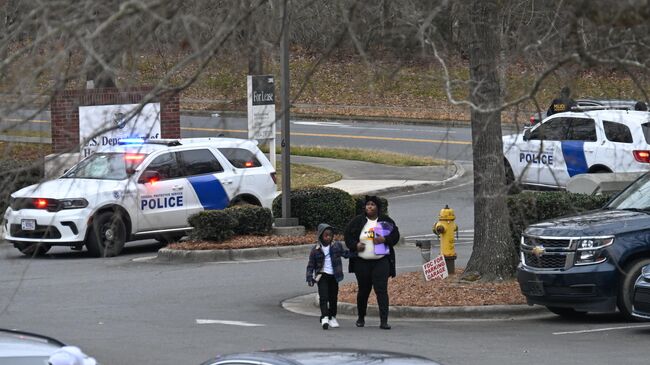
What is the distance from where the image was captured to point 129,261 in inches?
802

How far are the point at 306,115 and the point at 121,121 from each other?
1561 inches

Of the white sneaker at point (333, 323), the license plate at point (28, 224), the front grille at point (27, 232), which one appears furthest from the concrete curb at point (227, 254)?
the white sneaker at point (333, 323)

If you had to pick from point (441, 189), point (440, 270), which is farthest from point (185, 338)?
point (441, 189)

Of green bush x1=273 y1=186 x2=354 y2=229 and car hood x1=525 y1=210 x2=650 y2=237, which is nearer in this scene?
car hood x1=525 y1=210 x2=650 y2=237

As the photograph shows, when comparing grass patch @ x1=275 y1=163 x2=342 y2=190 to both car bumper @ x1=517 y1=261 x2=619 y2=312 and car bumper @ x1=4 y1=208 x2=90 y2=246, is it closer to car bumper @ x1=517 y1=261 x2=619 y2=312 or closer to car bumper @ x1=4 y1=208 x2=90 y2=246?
car bumper @ x1=4 y1=208 x2=90 y2=246

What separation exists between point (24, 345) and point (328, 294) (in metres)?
7.25

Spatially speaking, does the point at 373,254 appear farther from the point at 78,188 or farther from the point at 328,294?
the point at 78,188

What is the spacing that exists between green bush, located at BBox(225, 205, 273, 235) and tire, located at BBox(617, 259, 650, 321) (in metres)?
8.27

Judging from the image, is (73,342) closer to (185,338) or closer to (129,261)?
(185,338)

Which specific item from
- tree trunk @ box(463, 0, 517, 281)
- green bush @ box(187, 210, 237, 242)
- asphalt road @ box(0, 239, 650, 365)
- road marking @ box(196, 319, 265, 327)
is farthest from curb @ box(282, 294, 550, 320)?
green bush @ box(187, 210, 237, 242)

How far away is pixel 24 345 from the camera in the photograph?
24.2 ft

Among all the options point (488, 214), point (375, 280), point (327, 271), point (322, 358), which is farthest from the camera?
point (488, 214)

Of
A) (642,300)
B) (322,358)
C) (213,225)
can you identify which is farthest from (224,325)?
(322,358)

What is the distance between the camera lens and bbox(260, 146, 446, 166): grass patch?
3253 cm
